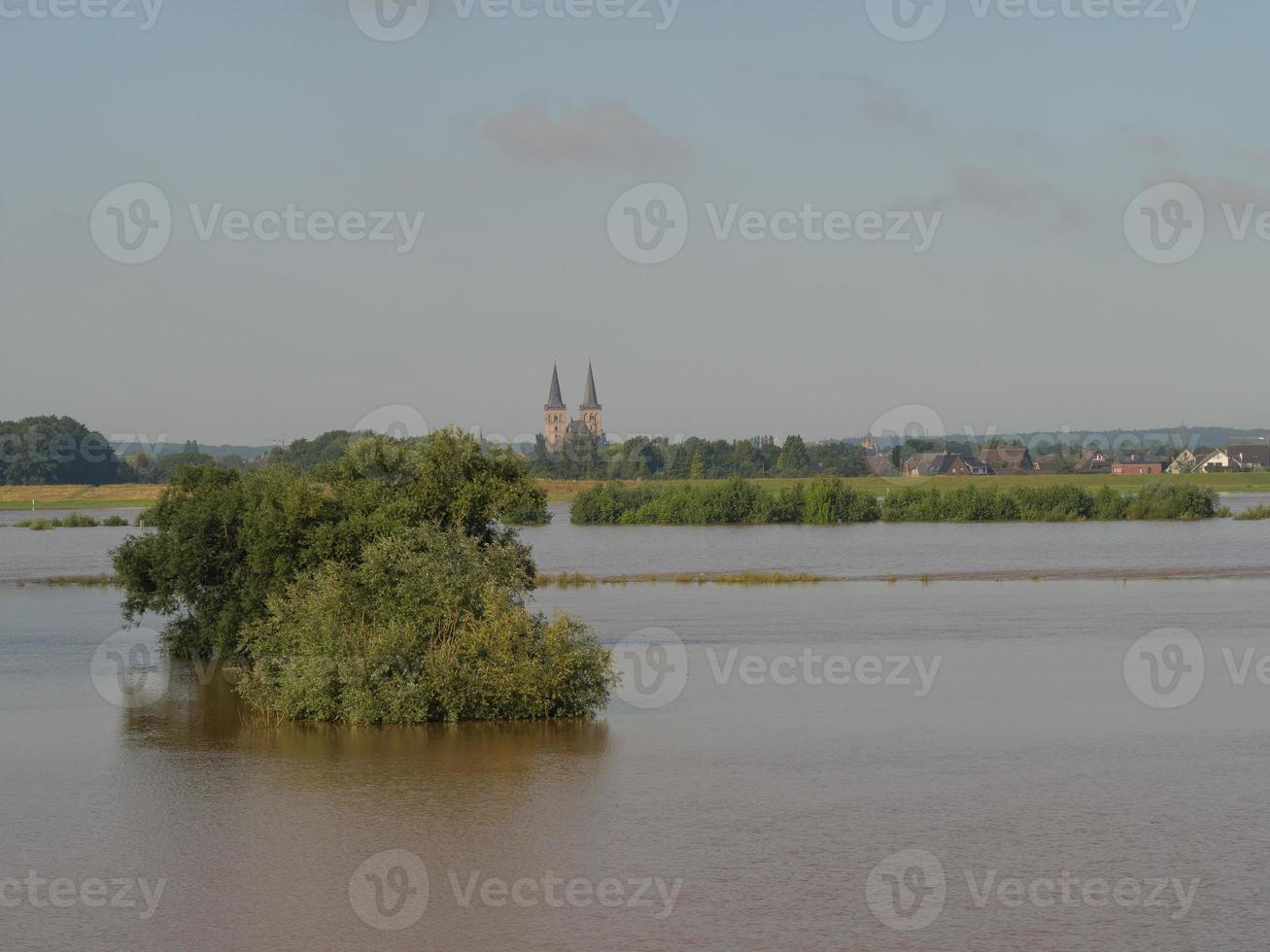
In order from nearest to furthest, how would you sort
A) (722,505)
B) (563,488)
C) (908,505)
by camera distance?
(908,505), (722,505), (563,488)

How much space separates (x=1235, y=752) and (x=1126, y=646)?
12257 mm

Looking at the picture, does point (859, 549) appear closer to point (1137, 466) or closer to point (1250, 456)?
point (1137, 466)

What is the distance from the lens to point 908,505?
316ft

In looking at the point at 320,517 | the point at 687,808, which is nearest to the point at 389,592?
the point at 320,517

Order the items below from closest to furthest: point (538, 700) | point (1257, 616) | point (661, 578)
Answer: point (538, 700) → point (1257, 616) → point (661, 578)

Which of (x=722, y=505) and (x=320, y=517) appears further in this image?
(x=722, y=505)

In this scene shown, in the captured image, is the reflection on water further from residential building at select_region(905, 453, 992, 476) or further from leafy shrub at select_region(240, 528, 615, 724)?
residential building at select_region(905, 453, 992, 476)

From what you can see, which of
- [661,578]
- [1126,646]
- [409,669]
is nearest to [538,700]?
[409,669]

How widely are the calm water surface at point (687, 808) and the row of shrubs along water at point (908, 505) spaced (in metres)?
59.5

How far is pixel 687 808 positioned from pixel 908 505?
75986mm

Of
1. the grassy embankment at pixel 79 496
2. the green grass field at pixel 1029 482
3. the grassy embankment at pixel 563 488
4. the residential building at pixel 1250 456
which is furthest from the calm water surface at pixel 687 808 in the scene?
the residential building at pixel 1250 456

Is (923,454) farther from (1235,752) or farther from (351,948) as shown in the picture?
(351,948)

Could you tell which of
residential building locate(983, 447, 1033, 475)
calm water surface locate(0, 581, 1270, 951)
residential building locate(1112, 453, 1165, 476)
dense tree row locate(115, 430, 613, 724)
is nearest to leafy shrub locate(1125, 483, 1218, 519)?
calm water surface locate(0, 581, 1270, 951)

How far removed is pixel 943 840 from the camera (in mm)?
20453
